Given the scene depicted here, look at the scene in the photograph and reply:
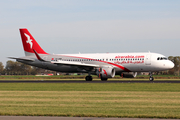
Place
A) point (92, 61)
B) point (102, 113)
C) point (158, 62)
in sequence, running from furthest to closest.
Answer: point (92, 61), point (158, 62), point (102, 113)

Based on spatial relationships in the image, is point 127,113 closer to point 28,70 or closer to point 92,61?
point 92,61

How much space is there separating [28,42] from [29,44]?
405 millimetres

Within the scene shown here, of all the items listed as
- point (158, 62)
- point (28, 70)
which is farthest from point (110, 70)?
point (28, 70)

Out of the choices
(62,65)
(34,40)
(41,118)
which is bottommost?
(41,118)

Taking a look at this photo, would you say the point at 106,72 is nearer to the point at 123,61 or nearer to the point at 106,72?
the point at 106,72

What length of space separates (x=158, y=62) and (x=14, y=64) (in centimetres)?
14906

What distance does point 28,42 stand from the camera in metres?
54.4

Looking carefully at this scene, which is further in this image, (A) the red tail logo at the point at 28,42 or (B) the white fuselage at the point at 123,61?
(A) the red tail logo at the point at 28,42

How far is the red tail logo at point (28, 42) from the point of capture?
54406 millimetres

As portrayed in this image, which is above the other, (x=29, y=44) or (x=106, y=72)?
(x=29, y=44)

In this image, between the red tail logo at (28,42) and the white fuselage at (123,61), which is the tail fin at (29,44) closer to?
the red tail logo at (28,42)

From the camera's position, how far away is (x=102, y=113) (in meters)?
12.9

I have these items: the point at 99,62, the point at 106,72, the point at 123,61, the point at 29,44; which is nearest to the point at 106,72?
the point at 106,72

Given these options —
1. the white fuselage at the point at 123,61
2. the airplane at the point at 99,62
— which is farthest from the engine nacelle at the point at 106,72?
the white fuselage at the point at 123,61
